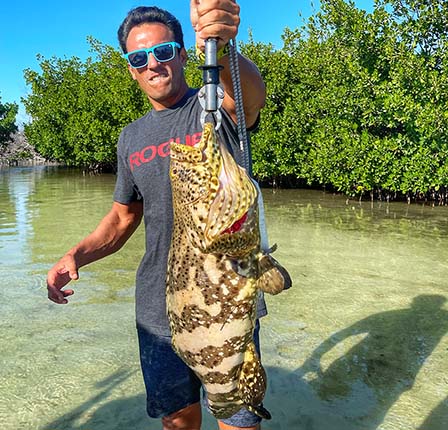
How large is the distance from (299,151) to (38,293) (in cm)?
1611

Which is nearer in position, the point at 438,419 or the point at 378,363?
the point at 438,419

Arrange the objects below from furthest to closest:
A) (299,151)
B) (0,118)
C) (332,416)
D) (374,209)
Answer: (0,118), (299,151), (374,209), (332,416)

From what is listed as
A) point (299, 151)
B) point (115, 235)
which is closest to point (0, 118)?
point (299, 151)

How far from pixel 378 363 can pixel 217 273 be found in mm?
3667

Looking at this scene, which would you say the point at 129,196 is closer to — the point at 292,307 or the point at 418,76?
the point at 292,307

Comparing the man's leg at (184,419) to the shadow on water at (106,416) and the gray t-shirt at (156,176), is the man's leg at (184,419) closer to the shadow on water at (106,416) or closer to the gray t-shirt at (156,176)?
the gray t-shirt at (156,176)

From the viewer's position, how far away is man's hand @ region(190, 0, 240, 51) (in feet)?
6.13

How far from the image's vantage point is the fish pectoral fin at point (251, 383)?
6.98 feet

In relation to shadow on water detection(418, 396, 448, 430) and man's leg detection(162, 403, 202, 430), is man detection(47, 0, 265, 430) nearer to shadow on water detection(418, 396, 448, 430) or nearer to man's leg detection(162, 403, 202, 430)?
man's leg detection(162, 403, 202, 430)

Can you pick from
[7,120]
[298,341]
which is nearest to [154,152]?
[298,341]

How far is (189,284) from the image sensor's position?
2.11 metres

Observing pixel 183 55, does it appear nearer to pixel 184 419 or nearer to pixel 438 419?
pixel 184 419

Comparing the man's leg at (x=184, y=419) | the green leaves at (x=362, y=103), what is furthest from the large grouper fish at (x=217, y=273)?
the green leaves at (x=362, y=103)

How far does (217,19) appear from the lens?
6.16 feet
